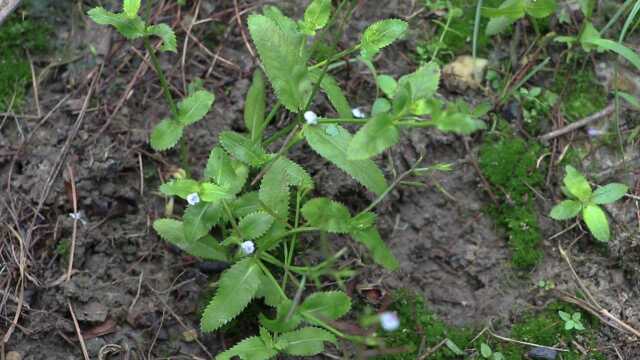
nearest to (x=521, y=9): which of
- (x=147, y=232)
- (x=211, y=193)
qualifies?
(x=211, y=193)

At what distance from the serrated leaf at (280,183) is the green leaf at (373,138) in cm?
45

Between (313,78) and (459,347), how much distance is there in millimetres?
1228

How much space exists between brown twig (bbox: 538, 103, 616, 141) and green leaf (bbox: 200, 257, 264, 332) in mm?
1584

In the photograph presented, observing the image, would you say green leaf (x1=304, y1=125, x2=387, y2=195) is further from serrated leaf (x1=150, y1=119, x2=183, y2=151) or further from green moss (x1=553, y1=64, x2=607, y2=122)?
green moss (x1=553, y1=64, x2=607, y2=122)

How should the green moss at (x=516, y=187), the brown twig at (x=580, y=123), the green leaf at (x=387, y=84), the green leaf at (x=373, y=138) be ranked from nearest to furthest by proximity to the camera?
the green leaf at (x=373, y=138) < the green moss at (x=516, y=187) < the green leaf at (x=387, y=84) < the brown twig at (x=580, y=123)

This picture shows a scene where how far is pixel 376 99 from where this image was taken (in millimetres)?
3637

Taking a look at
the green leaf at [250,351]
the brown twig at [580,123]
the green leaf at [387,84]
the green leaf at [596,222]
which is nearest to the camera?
the green leaf at [250,351]

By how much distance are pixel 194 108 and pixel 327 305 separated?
3.07 feet

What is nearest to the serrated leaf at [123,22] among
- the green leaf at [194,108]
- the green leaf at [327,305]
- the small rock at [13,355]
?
the green leaf at [194,108]

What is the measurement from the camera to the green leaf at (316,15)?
302 centimetres

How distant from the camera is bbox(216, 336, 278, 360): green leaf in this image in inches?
112

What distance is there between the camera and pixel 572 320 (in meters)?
3.28

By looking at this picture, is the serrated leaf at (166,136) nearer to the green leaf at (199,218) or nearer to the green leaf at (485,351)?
the green leaf at (199,218)

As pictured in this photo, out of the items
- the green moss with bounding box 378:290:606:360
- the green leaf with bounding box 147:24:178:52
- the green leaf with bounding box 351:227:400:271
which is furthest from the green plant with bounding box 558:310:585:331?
the green leaf with bounding box 147:24:178:52
